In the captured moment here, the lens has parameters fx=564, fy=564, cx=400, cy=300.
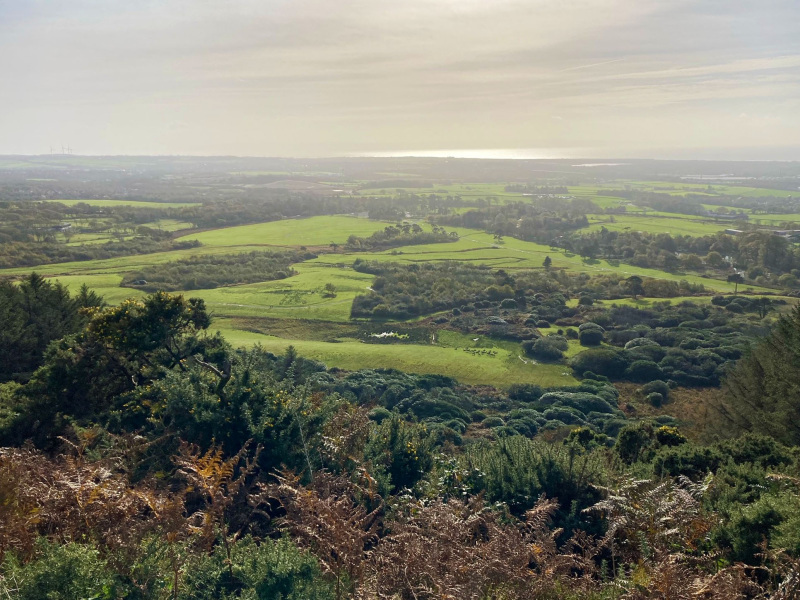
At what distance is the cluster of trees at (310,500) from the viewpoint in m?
5.91

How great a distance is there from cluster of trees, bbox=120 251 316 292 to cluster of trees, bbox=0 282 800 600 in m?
38.1

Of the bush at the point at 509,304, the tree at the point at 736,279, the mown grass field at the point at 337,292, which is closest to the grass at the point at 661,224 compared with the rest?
the mown grass field at the point at 337,292

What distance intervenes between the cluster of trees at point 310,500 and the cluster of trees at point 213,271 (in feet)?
125

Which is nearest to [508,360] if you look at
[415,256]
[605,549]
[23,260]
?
[605,549]

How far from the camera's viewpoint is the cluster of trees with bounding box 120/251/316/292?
5228cm

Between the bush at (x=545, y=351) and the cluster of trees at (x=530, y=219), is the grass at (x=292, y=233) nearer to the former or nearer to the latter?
the cluster of trees at (x=530, y=219)

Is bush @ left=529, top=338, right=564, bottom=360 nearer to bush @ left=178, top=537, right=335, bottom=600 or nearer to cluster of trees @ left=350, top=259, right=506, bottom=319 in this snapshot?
cluster of trees @ left=350, top=259, right=506, bottom=319

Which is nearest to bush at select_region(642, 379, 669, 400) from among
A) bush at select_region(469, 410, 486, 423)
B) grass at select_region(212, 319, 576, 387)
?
grass at select_region(212, 319, 576, 387)

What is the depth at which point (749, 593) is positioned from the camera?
6102 millimetres

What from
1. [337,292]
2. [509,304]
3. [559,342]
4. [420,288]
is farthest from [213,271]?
[559,342]

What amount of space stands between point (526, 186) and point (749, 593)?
16035 centimetres

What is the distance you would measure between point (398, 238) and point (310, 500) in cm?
7514

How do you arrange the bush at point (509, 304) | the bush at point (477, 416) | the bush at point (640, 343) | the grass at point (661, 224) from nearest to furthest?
the bush at point (477, 416) → the bush at point (640, 343) → the bush at point (509, 304) → the grass at point (661, 224)

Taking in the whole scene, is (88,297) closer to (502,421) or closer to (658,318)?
(502,421)
